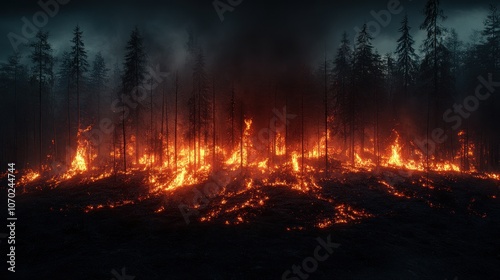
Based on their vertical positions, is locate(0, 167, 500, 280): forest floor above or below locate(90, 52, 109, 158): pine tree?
below

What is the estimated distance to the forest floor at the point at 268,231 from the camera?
1362 cm

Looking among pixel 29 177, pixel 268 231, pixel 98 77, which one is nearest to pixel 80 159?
pixel 29 177

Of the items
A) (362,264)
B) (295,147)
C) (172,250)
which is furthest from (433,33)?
(172,250)

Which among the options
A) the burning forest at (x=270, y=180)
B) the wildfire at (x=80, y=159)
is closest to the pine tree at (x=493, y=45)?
the burning forest at (x=270, y=180)

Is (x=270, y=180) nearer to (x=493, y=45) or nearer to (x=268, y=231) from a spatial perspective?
(x=268, y=231)

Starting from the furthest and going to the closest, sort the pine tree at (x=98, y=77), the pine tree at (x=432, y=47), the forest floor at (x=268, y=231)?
the pine tree at (x=98, y=77)
the pine tree at (x=432, y=47)
the forest floor at (x=268, y=231)

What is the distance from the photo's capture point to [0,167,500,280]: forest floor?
13.6 metres

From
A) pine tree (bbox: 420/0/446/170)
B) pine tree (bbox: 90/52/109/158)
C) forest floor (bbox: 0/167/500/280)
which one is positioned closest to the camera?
forest floor (bbox: 0/167/500/280)

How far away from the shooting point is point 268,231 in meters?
19.3

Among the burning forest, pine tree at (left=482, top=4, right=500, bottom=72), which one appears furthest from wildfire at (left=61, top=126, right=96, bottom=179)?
pine tree at (left=482, top=4, right=500, bottom=72)

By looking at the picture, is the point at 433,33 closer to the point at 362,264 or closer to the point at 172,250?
the point at 362,264

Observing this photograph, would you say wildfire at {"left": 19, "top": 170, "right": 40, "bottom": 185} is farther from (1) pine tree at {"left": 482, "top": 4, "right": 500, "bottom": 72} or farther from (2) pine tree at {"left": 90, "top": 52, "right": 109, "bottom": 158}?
(1) pine tree at {"left": 482, "top": 4, "right": 500, "bottom": 72}

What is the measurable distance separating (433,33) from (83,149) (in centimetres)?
5370

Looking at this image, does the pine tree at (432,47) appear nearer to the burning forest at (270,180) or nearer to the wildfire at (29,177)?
the burning forest at (270,180)
